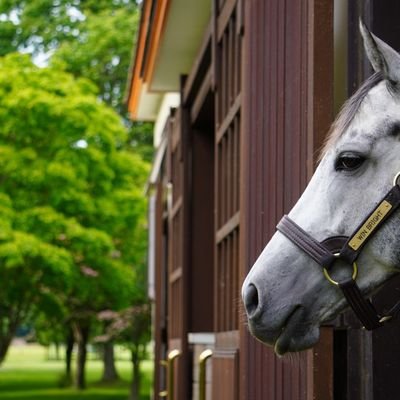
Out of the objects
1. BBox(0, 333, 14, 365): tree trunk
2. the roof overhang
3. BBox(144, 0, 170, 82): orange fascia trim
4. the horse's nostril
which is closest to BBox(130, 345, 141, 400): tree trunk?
BBox(0, 333, 14, 365): tree trunk

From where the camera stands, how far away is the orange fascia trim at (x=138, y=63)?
9.20 metres

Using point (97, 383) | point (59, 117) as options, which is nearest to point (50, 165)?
point (59, 117)

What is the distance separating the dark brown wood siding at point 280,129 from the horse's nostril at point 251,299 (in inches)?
35.7

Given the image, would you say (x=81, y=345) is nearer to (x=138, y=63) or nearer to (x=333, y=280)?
(x=138, y=63)

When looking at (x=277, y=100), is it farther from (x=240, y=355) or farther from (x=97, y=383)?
(x=97, y=383)

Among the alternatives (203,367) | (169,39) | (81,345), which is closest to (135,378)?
(81,345)

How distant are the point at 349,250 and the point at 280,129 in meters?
1.48

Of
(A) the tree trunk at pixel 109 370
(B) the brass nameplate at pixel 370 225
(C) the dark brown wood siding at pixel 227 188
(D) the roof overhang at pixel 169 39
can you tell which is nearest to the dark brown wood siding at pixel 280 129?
(C) the dark brown wood siding at pixel 227 188

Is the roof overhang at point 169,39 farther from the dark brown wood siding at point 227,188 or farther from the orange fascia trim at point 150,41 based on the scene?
the dark brown wood siding at point 227,188

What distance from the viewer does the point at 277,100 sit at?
4184 millimetres

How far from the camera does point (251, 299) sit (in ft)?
9.05

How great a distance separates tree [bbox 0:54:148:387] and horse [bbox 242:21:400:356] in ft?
67.1

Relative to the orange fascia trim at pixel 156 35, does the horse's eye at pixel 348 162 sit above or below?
below

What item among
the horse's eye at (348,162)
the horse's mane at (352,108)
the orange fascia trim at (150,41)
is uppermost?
the orange fascia trim at (150,41)
